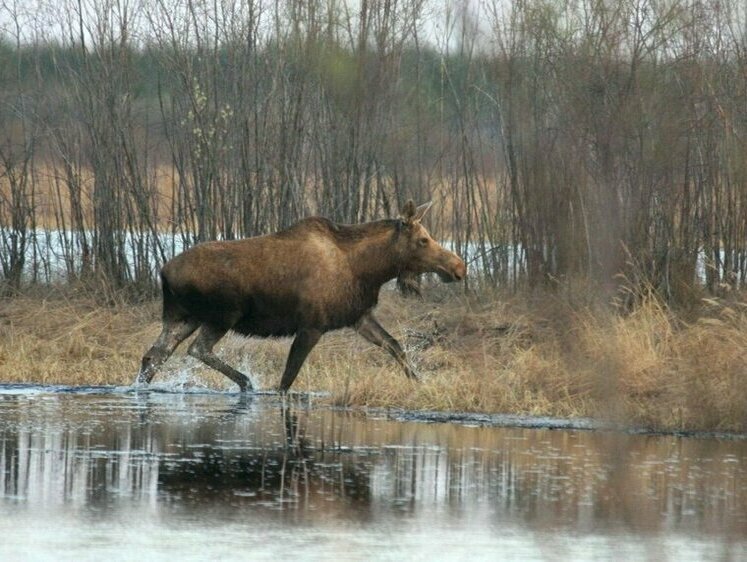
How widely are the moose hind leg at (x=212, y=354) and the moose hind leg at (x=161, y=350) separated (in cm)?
15

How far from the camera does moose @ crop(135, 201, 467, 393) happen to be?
1266cm

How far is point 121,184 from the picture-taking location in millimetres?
16594

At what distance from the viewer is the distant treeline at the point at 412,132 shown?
49.0 feet

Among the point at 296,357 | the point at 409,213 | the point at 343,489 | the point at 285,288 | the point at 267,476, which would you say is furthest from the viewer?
the point at 409,213

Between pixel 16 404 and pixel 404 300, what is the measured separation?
5.89 meters

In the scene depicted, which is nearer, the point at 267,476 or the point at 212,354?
the point at 267,476

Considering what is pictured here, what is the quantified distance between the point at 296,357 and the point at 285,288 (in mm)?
588

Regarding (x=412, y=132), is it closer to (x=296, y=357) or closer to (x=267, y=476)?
(x=296, y=357)

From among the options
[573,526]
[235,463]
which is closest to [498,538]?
[573,526]

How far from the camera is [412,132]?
1705cm

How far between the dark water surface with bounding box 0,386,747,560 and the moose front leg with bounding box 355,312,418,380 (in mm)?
1500

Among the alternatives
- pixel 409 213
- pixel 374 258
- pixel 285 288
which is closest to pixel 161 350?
pixel 285 288

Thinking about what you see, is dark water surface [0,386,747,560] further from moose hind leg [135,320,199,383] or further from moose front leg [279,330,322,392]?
moose hind leg [135,320,199,383]

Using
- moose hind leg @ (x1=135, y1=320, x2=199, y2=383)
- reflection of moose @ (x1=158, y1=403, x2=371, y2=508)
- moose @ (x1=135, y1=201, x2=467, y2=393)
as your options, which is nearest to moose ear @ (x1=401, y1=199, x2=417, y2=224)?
moose @ (x1=135, y1=201, x2=467, y2=393)
